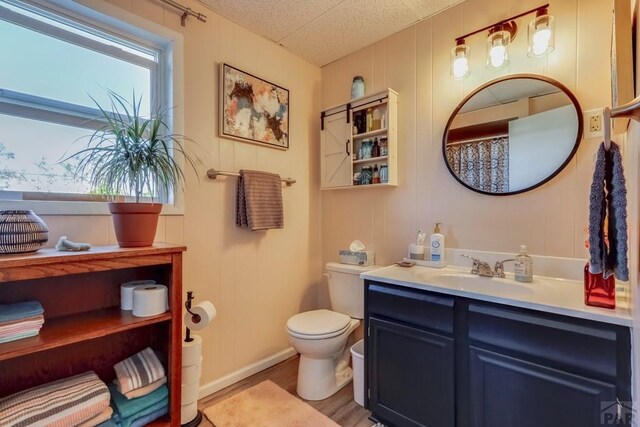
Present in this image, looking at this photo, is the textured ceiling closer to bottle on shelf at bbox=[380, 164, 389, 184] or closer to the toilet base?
bottle on shelf at bbox=[380, 164, 389, 184]

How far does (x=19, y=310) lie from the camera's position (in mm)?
1111

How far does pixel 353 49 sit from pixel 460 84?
0.90 meters

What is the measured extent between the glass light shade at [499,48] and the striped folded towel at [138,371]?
2.31 metres

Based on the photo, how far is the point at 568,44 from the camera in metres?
1.43

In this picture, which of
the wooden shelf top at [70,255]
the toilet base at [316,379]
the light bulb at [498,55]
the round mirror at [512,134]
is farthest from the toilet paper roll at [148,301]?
the light bulb at [498,55]

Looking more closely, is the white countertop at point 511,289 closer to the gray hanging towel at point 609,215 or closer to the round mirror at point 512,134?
the gray hanging towel at point 609,215

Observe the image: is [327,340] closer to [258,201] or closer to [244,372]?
[244,372]

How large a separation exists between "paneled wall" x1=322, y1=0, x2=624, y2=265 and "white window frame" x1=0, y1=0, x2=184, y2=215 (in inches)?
48.3

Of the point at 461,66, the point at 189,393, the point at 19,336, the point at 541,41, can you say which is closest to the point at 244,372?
the point at 189,393

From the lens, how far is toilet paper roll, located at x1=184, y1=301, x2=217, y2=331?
155 cm

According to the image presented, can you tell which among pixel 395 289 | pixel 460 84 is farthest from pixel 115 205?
pixel 460 84

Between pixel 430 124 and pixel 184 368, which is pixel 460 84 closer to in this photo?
pixel 430 124

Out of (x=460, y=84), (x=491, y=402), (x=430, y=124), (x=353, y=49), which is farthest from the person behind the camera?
(x=353, y=49)

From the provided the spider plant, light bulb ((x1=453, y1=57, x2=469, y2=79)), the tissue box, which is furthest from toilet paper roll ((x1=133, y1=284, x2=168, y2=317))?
light bulb ((x1=453, y1=57, x2=469, y2=79))
